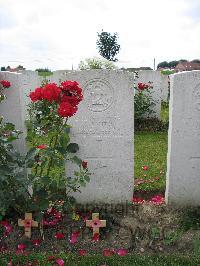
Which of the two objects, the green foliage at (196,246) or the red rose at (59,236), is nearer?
the green foliage at (196,246)

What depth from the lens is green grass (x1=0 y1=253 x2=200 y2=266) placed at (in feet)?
10.8

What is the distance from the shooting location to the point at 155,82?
31.6ft

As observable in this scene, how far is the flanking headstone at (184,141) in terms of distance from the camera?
4.04 metres

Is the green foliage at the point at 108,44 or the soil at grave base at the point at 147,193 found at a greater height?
the green foliage at the point at 108,44

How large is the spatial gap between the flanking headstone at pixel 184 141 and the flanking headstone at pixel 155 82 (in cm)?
521

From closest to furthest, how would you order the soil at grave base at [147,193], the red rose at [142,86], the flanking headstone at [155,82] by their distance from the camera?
the soil at grave base at [147,193]
the red rose at [142,86]
the flanking headstone at [155,82]

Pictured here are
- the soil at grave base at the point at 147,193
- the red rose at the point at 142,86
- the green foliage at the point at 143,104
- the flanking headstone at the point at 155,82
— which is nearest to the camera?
the soil at grave base at the point at 147,193

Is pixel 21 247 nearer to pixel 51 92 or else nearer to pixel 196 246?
pixel 51 92

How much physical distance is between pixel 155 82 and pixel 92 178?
226 inches

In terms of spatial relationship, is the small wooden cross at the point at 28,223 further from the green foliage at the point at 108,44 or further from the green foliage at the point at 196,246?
the green foliage at the point at 108,44

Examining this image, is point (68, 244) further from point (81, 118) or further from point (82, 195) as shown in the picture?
point (81, 118)

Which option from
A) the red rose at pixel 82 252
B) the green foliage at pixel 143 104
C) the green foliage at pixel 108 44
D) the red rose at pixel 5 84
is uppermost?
the green foliage at pixel 108 44

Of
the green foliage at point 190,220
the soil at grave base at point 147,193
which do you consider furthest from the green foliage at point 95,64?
the green foliage at point 190,220

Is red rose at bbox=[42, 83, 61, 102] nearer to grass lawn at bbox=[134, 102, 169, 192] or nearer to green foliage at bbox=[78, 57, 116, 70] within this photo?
grass lawn at bbox=[134, 102, 169, 192]
